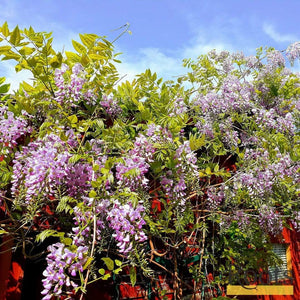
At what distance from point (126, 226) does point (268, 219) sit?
2.28 m

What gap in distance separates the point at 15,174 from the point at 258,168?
2450 millimetres

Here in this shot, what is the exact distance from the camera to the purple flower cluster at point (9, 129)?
2518 mm

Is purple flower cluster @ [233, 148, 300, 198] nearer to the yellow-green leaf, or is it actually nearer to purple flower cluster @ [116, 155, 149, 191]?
purple flower cluster @ [116, 155, 149, 191]

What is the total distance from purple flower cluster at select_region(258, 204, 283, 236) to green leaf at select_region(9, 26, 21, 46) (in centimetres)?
291

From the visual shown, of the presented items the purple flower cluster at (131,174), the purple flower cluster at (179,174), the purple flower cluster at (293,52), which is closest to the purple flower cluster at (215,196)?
the purple flower cluster at (179,174)

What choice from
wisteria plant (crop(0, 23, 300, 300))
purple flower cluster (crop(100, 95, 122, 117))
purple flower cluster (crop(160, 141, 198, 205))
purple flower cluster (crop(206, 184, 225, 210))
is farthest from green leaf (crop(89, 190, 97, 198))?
purple flower cluster (crop(206, 184, 225, 210))

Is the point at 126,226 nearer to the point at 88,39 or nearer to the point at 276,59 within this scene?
the point at 88,39

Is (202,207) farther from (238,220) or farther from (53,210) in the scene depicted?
(53,210)

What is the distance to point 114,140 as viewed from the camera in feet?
7.50

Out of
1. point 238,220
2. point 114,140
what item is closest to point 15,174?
point 114,140

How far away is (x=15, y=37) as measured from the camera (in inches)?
80.7

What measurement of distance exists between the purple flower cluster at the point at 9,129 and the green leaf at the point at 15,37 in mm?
699

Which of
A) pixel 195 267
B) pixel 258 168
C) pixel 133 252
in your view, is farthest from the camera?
pixel 195 267

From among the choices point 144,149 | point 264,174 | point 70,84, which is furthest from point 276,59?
point 70,84
